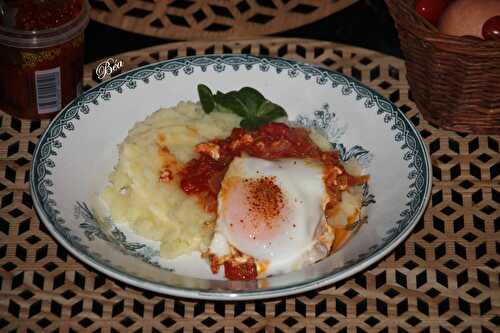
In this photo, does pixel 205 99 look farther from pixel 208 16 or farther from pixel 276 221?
pixel 208 16

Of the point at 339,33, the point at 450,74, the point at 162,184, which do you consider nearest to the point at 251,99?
the point at 162,184

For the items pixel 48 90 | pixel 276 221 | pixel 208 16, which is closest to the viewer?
pixel 276 221

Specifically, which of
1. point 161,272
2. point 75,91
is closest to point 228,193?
point 161,272

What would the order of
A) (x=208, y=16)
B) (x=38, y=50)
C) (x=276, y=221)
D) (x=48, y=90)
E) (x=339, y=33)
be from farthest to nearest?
(x=339, y=33), (x=208, y=16), (x=48, y=90), (x=38, y=50), (x=276, y=221)

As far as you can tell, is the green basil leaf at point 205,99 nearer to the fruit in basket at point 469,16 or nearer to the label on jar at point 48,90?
the label on jar at point 48,90

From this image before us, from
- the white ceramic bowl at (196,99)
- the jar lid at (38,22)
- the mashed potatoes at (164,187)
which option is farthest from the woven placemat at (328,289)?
the jar lid at (38,22)

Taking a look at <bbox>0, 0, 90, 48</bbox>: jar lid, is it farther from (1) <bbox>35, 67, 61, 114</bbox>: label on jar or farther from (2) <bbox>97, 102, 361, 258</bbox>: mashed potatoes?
(2) <bbox>97, 102, 361, 258</bbox>: mashed potatoes
